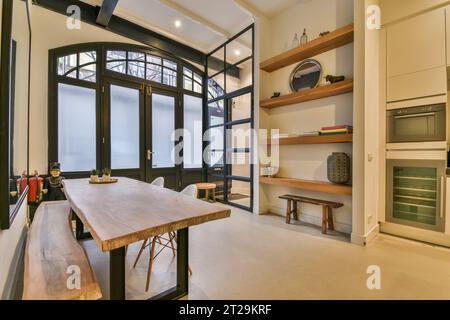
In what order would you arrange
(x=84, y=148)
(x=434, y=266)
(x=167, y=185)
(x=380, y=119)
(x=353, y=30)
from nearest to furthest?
1. (x=434, y=266)
2. (x=353, y=30)
3. (x=380, y=119)
4. (x=84, y=148)
5. (x=167, y=185)

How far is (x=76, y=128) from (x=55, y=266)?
2949 mm

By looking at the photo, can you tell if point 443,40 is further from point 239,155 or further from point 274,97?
point 239,155

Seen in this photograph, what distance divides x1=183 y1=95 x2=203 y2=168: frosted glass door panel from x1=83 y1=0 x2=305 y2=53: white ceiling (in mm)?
1399

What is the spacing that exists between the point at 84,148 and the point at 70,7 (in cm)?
231

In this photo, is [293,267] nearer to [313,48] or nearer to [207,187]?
[207,187]

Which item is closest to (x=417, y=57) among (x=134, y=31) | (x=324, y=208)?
(x=324, y=208)

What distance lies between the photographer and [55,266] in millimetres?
1277

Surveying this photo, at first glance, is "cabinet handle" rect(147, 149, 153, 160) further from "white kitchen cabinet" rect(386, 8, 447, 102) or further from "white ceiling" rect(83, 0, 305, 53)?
"white kitchen cabinet" rect(386, 8, 447, 102)

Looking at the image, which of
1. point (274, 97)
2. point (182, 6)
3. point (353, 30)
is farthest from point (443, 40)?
point (182, 6)

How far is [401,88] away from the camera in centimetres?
271

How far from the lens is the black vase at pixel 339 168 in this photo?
9.27ft

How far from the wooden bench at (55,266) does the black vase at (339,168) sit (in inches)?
112

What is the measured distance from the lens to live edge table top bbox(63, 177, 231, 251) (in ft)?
3.37

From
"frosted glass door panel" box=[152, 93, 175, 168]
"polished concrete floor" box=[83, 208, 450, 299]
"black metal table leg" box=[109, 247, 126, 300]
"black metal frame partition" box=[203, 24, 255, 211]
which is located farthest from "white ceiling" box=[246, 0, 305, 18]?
"black metal table leg" box=[109, 247, 126, 300]
